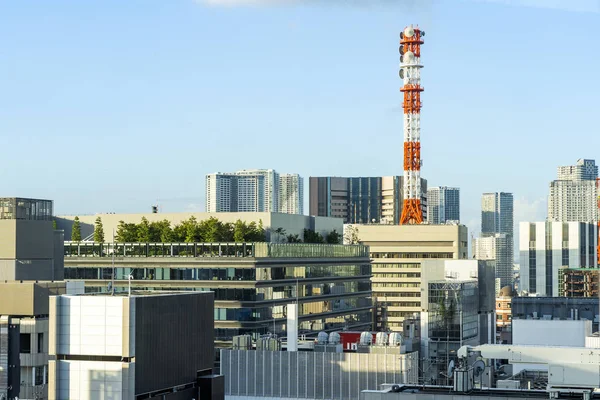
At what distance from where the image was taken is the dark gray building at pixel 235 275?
12975 cm

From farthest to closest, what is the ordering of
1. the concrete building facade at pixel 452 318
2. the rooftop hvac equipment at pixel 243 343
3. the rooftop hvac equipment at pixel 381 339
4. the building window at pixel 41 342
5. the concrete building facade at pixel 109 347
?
the concrete building facade at pixel 452 318
the rooftop hvac equipment at pixel 243 343
the rooftop hvac equipment at pixel 381 339
the building window at pixel 41 342
the concrete building facade at pixel 109 347

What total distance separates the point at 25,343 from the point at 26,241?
19872 mm

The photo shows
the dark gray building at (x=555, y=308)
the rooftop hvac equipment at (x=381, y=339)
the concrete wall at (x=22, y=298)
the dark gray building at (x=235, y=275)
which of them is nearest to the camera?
the concrete wall at (x=22, y=298)

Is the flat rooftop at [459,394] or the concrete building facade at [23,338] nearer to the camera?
the flat rooftop at [459,394]

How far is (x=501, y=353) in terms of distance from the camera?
5909 cm

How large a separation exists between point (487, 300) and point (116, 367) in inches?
3019

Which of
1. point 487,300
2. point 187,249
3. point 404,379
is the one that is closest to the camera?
point 404,379

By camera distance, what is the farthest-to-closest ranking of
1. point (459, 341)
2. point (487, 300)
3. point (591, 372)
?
point (487, 300)
point (459, 341)
point (591, 372)

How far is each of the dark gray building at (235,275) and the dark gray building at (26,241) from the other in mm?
36639

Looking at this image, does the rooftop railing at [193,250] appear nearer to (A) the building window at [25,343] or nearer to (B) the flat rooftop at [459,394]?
(A) the building window at [25,343]

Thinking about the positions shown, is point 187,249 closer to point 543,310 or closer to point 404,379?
point 543,310

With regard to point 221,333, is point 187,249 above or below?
above

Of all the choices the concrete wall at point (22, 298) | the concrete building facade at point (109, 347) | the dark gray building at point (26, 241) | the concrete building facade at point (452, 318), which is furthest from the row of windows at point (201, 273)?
the concrete building facade at point (109, 347)

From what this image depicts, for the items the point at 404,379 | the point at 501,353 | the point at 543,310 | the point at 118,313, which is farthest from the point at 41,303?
the point at 543,310
